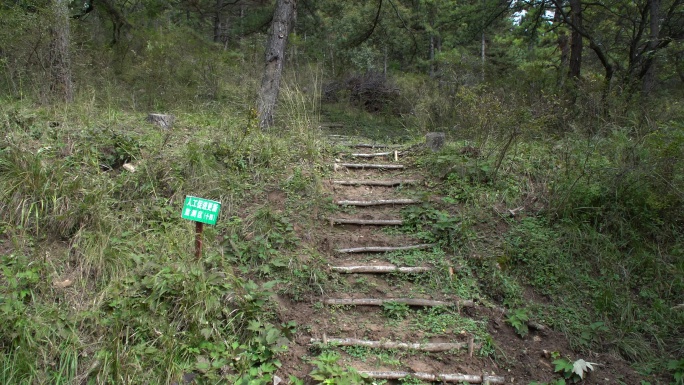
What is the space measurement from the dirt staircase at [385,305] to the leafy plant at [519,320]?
29cm

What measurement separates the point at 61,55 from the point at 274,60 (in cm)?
277

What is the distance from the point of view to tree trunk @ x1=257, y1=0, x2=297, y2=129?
648 cm

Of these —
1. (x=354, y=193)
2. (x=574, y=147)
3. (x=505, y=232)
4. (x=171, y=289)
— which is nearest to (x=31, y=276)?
(x=171, y=289)

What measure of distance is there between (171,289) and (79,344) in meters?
0.57

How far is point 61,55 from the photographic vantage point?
5.70 m

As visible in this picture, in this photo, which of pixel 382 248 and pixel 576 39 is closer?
pixel 382 248

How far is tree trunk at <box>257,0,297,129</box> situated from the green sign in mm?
3703

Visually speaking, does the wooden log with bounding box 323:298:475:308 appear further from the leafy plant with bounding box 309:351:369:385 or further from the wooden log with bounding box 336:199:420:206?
the wooden log with bounding box 336:199:420:206

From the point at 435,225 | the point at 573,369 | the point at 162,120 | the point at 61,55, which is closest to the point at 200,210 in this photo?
the point at 435,225

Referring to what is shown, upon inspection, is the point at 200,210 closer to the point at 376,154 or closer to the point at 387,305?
the point at 387,305

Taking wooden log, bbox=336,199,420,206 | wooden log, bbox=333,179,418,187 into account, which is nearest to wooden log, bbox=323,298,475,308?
wooden log, bbox=336,199,420,206

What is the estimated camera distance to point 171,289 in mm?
2838

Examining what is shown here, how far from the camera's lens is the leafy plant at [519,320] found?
10.2ft

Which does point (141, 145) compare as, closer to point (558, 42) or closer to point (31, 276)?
point (31, 276)
